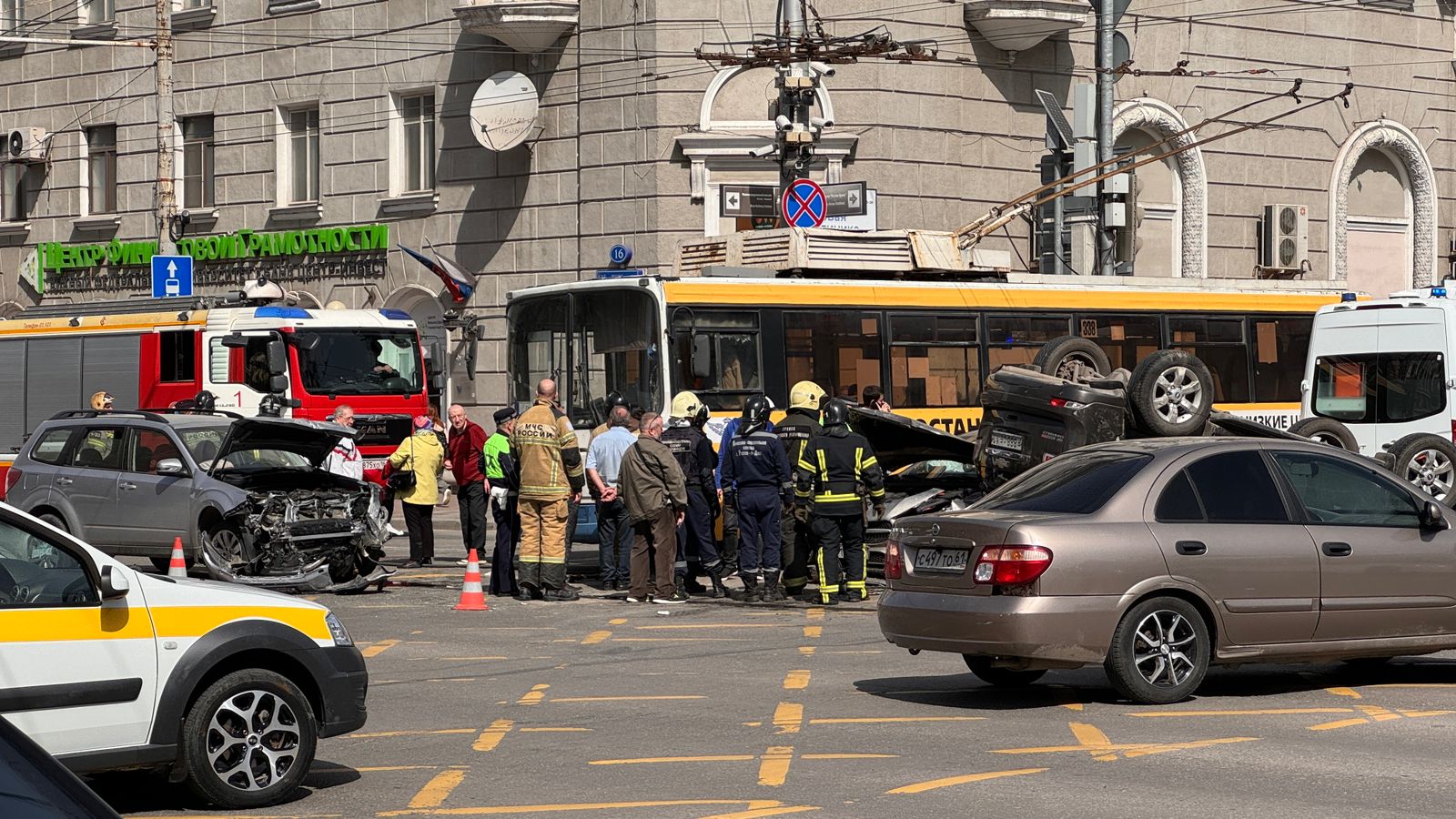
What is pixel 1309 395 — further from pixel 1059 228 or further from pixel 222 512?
pixel 222 512

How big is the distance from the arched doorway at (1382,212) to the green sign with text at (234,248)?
686 inches

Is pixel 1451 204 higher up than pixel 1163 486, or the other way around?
pixel 1451 204

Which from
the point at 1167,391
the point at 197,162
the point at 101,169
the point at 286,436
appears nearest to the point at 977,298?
the point at 1167,391

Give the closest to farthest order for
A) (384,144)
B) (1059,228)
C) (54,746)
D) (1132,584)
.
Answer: (54,746) < (1132,584) < (1059,228) < (384,144)

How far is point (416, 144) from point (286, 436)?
1788 centimetres

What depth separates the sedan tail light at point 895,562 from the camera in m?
11.2

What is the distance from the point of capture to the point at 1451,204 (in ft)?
128

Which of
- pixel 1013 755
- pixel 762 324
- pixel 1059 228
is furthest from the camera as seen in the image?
pixel 1059 228

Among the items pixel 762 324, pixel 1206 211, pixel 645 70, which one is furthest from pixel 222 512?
pixel 1206 211

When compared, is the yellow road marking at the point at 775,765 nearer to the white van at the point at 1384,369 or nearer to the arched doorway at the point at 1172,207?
the white van at the point at 1384,369

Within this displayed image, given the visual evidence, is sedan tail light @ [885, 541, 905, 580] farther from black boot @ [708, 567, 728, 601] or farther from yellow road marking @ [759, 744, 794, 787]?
black boot @ [708, 567, 728, 601]

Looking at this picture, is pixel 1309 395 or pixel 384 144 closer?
pixel 1309 395

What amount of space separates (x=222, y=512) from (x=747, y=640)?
5318 mm

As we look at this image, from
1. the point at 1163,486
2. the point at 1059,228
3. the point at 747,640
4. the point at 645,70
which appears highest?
the point at 645,70
